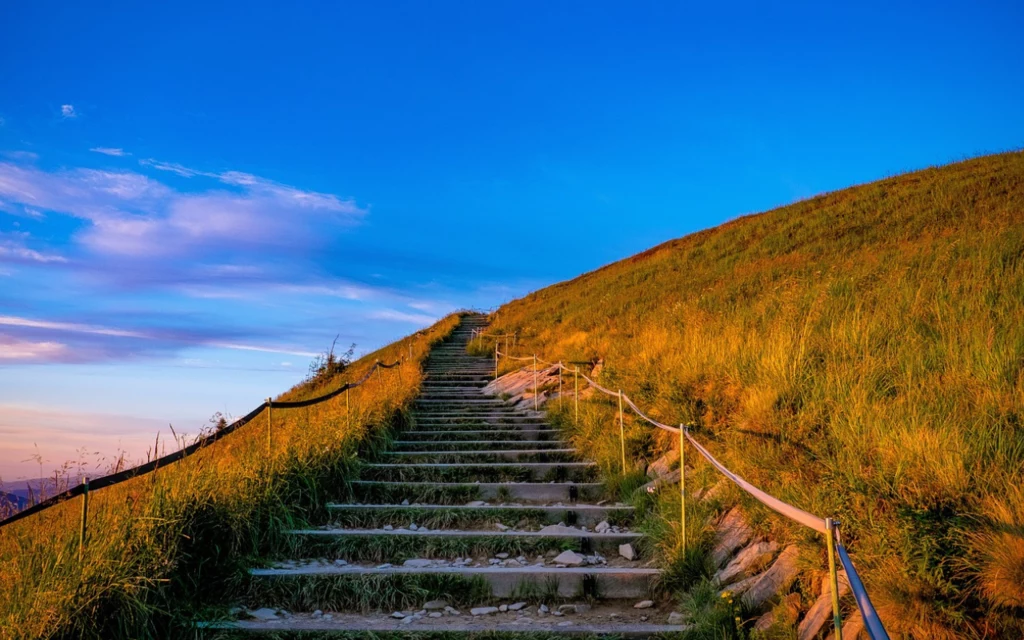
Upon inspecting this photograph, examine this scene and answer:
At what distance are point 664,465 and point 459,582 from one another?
8.37 feet

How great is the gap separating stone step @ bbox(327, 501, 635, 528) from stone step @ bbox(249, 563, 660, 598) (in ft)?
4.97

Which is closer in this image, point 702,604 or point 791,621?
point 791,621

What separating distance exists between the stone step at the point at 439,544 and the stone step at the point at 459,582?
1.91 feet

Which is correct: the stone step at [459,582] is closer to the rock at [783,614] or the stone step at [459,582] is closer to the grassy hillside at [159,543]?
the grassy hillside at [159,543]

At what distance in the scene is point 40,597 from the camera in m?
3.51

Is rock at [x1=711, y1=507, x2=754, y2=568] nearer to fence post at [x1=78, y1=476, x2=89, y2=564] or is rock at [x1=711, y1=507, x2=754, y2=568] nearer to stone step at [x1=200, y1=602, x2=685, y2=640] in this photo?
stone step at [x1=200, y1=602, x2=685, y2=640]

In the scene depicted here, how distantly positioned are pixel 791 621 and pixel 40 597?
3890 millimetres

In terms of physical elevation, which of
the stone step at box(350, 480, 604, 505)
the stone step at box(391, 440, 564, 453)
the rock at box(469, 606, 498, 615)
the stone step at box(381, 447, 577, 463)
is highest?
the stone step at box(391, 440, 564, 453)

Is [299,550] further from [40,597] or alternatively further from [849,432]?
[849,432]

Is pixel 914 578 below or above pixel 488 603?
above

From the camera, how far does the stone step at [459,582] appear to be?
4.94 metres

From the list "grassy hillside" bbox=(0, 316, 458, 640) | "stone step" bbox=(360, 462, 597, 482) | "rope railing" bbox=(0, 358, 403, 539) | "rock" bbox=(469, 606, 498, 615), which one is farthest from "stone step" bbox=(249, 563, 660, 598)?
"stone step" bbox=(360, 462, 597, 482)

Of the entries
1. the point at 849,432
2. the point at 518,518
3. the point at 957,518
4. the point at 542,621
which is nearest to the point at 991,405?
the point at 849,432

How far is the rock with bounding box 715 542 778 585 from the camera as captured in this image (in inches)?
170
